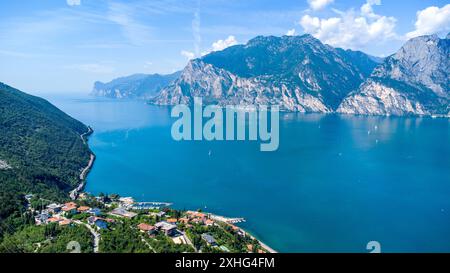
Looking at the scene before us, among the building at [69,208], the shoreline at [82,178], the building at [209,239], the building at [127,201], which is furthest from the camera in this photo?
the shoreline at [82,178]

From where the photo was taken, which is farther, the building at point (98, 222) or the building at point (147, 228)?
the building at point (98, 222)

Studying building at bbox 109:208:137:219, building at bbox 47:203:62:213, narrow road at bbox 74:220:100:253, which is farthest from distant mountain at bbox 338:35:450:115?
narrow road at bbox 74:220:100:253

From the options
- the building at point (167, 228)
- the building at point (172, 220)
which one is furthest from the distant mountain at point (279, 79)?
the building at point (167, 228)

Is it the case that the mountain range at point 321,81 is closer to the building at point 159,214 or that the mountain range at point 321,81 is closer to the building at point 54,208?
the building at point 159,214

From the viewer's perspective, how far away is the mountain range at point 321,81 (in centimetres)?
14138

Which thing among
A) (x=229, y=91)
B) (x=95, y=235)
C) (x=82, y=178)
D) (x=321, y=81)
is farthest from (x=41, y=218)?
(x=229, y=91)

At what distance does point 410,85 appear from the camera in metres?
148

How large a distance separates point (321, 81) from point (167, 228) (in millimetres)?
147866

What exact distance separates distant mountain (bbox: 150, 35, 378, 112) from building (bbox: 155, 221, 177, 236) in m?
128

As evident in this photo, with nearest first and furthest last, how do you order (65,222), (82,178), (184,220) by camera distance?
(65,222) < (184,220) < (82,178)

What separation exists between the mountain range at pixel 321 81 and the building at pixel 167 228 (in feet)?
418

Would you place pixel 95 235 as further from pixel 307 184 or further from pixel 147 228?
pixel 307 184
